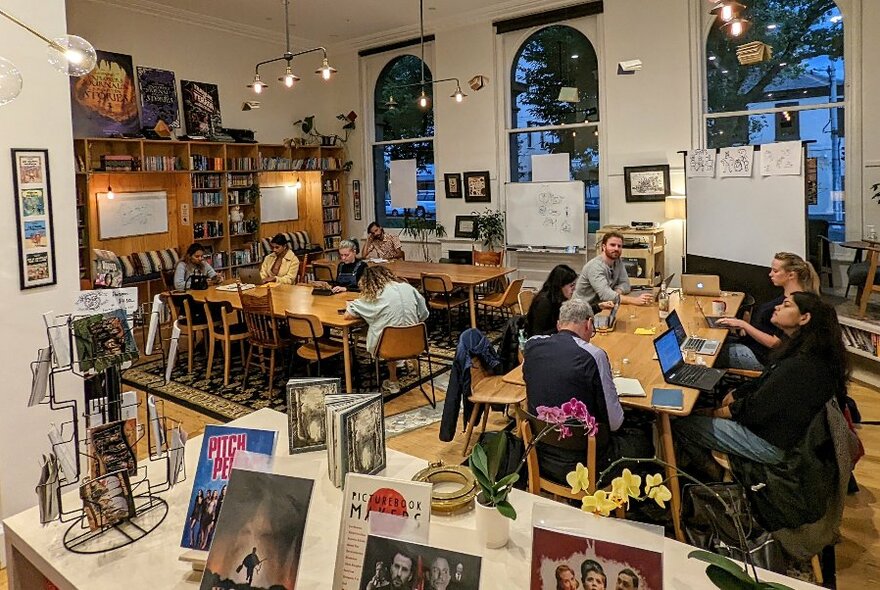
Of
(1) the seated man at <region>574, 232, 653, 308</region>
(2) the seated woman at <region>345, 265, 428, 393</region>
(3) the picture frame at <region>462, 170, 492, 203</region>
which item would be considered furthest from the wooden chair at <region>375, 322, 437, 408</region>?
(3) the picture frame at <region>462, 170, 492, 203</region>

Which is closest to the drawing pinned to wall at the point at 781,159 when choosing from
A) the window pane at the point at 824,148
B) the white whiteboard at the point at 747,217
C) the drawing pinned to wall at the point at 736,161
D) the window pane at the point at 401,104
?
the white whiteboard at the point at 747,217

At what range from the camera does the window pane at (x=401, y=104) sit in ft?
36.3

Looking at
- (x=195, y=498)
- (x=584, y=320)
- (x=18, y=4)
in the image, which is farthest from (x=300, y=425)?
(x=18, y=4)

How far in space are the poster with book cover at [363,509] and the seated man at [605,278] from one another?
398 centimetres

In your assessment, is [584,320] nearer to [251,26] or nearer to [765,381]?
[765,381]

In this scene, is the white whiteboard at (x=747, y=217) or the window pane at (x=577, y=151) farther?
the window pane at (x=577, y=151)

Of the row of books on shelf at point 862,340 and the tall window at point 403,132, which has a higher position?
the tall window at point 403,132

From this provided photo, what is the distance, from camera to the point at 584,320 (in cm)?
329

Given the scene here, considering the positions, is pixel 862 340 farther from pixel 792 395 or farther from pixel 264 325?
pixel 264 325

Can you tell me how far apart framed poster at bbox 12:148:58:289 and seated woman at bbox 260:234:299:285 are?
4.15 m

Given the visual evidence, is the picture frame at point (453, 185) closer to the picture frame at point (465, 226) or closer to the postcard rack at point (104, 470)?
the picture frame at point (465, 226)

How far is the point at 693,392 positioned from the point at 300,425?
2.03 meters

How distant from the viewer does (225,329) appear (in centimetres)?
615

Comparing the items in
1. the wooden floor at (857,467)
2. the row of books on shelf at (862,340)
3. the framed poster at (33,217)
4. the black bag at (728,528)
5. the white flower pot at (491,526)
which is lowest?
the wooden floor at (857,467)
